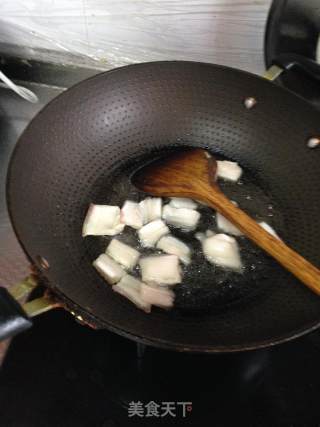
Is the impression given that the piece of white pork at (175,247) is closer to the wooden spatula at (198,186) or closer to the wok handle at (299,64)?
the wooden spatula at (198,186)

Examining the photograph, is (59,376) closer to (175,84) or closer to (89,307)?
(89,307)

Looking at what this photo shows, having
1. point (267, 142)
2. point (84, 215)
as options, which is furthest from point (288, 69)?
point (84, 215)

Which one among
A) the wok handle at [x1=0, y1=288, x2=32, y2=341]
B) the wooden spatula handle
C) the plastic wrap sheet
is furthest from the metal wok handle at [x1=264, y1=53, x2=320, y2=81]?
the wok handle at [x1=0, y1=288, x2=32, y2=341]

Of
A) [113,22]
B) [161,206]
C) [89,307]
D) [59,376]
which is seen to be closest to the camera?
[89,307]

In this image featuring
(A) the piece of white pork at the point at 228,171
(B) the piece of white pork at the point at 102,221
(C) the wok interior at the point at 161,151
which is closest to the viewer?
(C) the wok interior at the point at 161,151

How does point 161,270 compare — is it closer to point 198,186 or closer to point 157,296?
point 157,296

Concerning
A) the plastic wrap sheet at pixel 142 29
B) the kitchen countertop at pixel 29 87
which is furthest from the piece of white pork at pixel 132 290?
the plastic wrap sheet at pixel 142 29
